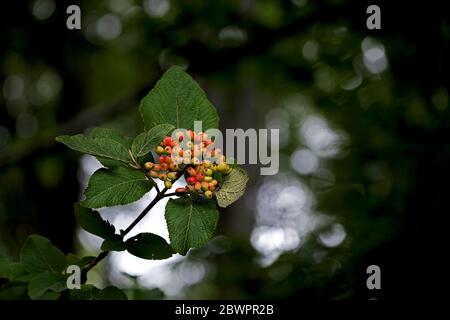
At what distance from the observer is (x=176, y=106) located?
33.1 inches

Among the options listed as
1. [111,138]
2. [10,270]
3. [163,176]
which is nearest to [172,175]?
[163,176]

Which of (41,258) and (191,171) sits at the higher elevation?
(191,171)

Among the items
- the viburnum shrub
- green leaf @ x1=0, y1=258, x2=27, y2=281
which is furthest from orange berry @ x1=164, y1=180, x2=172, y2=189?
green leaf @ x1=0, y1=258, x2=27, y2=281

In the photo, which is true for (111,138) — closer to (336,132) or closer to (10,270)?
(10,270)

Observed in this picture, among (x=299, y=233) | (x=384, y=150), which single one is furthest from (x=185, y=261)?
(x=384, y=150)

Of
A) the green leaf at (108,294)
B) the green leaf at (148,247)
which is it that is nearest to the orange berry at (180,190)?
the green leaf at (148,247)

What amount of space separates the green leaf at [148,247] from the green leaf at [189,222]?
107mm

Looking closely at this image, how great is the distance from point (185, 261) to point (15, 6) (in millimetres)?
1645

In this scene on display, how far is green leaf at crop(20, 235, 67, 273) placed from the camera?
933 mm

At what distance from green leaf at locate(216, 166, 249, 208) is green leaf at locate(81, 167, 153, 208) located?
10cm

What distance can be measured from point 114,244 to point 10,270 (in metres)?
0.23

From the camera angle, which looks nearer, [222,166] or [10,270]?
[222,166]

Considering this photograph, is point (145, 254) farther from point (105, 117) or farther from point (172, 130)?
point (105, 117)

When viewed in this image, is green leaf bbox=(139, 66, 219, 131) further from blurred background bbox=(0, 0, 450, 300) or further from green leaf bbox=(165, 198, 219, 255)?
blurred background bbox=(0, 0, 450, 300)
